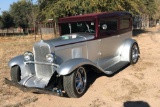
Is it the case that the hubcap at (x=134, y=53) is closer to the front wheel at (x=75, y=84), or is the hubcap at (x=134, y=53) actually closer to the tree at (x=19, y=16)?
→ the front wheel at (x=75, y=84)

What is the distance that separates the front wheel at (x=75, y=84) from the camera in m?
5.49

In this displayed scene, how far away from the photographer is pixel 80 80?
5930mm

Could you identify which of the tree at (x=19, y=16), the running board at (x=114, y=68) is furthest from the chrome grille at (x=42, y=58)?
the tree at (x=19, y=16)

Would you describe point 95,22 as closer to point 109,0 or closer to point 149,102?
point 149,102

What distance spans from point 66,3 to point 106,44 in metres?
9.51

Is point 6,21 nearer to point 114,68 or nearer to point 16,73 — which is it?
point 16,73

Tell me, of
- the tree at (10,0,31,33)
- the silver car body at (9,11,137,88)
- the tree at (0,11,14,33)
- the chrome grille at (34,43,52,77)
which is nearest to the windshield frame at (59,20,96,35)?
the silver car body at (9,11,137,88)

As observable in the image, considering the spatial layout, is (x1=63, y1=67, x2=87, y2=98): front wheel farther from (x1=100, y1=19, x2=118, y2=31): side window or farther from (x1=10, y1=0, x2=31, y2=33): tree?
(x1=10, y1=0, x2=31, y2=33): tree

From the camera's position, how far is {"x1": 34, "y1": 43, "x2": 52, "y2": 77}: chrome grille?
587 centimetres

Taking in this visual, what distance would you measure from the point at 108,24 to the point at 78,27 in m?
0.95

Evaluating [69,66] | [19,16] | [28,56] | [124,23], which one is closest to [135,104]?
[69,66]

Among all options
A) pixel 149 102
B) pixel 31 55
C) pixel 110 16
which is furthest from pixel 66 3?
pixel 149 102

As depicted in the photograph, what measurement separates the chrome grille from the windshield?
5.69ft

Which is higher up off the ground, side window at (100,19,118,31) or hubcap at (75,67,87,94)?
side window at (100,19,118,31)
